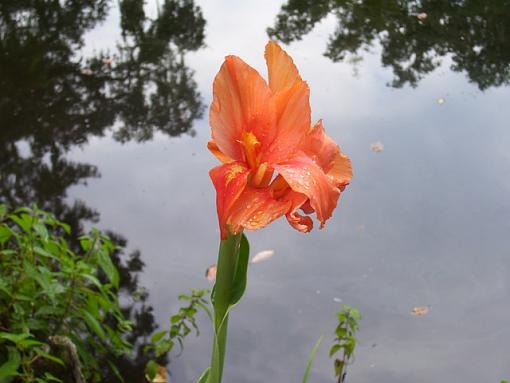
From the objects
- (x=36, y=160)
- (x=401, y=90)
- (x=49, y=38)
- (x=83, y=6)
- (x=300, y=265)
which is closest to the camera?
(x=300, y=265)

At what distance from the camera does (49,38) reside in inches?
204

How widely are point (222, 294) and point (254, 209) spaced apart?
12cm

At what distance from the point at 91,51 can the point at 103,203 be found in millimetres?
2011

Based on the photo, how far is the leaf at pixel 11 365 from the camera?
1.51 metres

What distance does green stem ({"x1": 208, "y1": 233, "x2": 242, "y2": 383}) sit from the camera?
0.71 meters

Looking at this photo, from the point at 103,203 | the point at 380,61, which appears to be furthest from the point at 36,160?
the point at 380,61

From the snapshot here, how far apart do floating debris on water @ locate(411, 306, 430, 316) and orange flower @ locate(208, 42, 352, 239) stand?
2095 millimetres

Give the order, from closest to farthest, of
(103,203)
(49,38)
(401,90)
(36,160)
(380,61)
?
1. (103,203)
2. (36,160)
3. (401,90)
4. (380,61)
5. (49,38)

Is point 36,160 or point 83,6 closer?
point 36,160

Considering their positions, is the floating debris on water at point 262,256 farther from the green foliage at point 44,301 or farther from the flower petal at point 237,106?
the flower petal at point 237,106

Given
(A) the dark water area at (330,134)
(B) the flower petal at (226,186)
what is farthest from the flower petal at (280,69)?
(A) the dark water area at (330,134)

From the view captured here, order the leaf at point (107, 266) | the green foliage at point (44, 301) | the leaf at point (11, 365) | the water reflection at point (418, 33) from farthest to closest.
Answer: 1. the water reflection at point (418, 33)
2. the leaf at point (107, 266)
3. the green foliage at point (44, 301)
4. the leaf at point (11, 365)

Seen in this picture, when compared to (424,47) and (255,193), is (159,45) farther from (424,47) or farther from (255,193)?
(255,193)

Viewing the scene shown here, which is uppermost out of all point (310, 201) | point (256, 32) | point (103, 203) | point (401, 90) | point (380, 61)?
point (256, 32)
